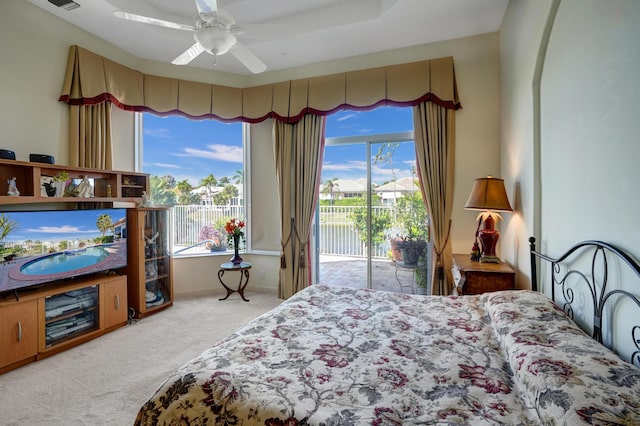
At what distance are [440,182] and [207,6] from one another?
272 cm

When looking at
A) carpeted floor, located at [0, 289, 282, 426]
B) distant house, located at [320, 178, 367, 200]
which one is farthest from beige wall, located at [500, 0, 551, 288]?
carpeted floor, located at [0, 289, 282, 426]

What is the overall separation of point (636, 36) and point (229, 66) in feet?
13.2

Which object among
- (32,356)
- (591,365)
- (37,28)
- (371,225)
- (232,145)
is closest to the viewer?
(591,365)

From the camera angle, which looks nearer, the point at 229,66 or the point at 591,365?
the point at 591,365

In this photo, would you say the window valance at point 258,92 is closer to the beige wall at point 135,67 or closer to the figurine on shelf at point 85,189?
the beige wall at point 135,67

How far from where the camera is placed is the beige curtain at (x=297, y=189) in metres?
3.95

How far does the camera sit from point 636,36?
1122mm

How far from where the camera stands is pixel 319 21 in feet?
10.4

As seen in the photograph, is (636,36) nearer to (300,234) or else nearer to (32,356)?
(300,234)

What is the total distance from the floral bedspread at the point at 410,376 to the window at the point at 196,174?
3071mm

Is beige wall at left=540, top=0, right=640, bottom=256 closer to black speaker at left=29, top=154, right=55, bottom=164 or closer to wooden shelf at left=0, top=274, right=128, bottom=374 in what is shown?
wooden shelf at left=0, top=274, right=128, bottom=374

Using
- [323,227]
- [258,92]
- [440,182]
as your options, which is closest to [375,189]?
[440,182]

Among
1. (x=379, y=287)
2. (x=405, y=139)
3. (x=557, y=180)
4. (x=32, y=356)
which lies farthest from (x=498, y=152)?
(x=32, y=356)

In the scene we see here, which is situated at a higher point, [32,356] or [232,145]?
[232,145]
